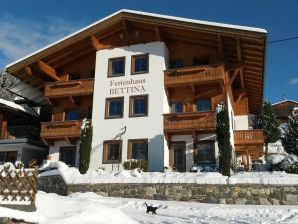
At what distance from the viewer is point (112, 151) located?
2506cm

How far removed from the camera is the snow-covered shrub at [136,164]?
22859 millimetres

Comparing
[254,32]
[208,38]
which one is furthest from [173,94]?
[254,32]

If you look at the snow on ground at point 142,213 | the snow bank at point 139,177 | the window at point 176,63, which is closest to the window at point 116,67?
the window at point 176,63

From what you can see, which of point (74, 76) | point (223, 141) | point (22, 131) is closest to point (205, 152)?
point (223, 141)

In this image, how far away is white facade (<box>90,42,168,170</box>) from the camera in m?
24.2

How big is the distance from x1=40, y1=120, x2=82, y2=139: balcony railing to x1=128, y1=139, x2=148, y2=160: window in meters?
3.84

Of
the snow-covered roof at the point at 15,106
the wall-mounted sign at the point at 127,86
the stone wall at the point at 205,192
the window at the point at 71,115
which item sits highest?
the wall-mounted sign at the point at 127,86

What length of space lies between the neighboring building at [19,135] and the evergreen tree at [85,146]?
6.80 meters

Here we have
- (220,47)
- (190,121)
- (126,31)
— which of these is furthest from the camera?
(126,31)

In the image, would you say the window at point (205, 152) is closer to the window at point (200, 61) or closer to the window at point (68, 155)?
the window at point (200, 61)

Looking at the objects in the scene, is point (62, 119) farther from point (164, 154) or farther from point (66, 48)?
point (164, 154)

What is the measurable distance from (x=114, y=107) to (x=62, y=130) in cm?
388

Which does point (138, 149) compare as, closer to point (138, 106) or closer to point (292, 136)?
point (138, 106)

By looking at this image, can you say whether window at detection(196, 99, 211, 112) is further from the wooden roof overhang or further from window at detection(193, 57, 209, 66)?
the wooden roof overhang
